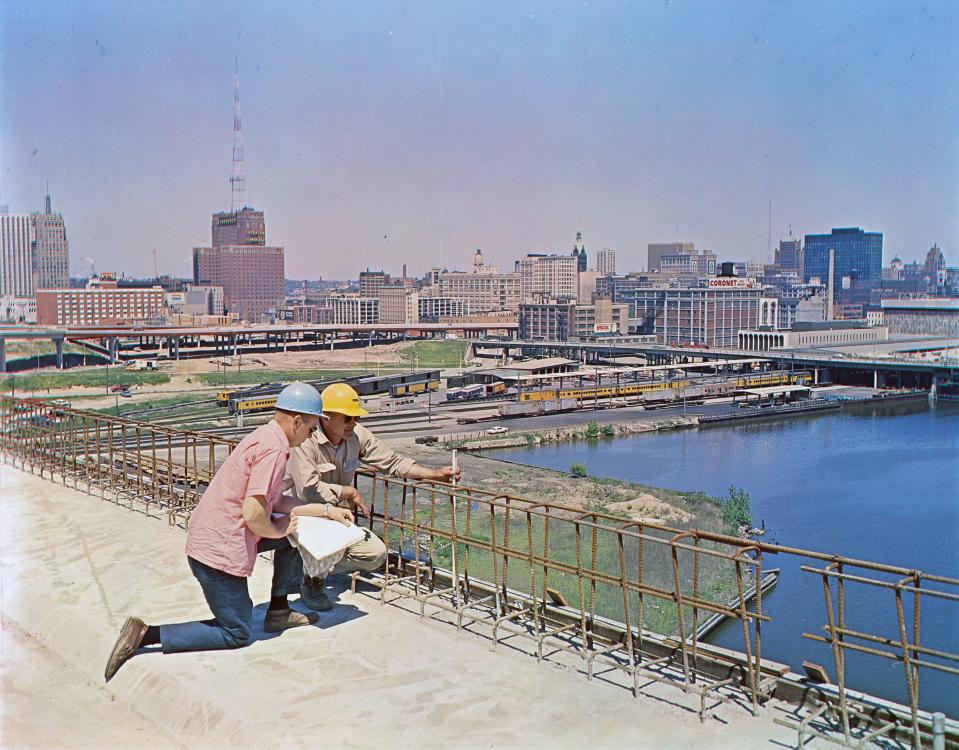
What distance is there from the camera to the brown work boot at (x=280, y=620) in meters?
2.93

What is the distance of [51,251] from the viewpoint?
5919 cm

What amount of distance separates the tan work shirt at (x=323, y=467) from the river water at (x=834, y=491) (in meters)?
5.55

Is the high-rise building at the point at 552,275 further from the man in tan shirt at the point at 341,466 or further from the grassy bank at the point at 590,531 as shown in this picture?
the man in tan shirt at the point at 341,466

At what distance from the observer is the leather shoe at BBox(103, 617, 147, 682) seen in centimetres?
266

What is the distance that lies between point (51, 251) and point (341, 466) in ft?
202

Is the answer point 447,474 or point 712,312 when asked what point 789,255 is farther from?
point 447,474

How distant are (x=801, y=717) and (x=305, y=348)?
164ft

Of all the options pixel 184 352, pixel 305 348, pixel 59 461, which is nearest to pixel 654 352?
pixel 305 348

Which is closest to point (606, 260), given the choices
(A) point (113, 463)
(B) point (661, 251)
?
(B) point (661, 251)

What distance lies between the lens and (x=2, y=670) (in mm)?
2836

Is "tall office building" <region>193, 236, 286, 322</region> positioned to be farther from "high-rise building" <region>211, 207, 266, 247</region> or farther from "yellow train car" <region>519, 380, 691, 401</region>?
"yellow train car" <region>519, 380, 691, 401</region>

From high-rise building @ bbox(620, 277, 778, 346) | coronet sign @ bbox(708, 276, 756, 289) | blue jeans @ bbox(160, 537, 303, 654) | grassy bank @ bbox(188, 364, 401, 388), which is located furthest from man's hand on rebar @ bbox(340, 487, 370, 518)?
coronet sign @ bbox(708, 276, 756, 289)

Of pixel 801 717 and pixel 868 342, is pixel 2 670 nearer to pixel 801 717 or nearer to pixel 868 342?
pixel 801 717

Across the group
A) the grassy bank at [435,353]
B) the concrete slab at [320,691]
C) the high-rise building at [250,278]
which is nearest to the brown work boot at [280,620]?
the concrete slab at [320,691]
